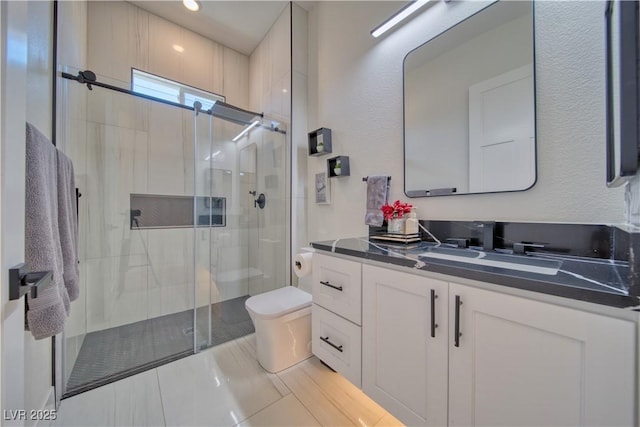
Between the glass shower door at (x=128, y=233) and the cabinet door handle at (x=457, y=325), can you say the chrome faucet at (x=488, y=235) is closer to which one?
the cabinet door handle at (x=457, y=325)

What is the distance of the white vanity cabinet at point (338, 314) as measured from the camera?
1.08 metres

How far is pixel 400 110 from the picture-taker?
148cm

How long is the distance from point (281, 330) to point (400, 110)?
1.66 m

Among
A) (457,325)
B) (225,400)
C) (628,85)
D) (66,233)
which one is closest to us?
(628,85)

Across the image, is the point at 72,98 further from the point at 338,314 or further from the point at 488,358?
the point at 488,358

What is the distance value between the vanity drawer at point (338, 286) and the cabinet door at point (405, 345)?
0.04 metres

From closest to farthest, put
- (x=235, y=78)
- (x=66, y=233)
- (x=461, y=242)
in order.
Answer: (x=66, y=233) < (x=461, y=242) < (x=235, y=78)

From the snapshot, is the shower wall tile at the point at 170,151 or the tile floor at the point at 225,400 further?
the shower wall tile at the point at 170,151

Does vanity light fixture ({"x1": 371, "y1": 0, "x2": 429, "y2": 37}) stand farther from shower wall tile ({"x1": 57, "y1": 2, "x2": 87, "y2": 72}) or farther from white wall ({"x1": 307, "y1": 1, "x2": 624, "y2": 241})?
shower wall tile ({"x1": 57, "y1": 2, "x2": 87, "y2": 72})

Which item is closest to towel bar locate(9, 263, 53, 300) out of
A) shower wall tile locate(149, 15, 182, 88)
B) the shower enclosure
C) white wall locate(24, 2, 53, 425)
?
white wall locate(24, 2, 53, 425)

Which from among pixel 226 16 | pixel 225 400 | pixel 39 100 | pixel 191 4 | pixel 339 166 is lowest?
pixel 225 400

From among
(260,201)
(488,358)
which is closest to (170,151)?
(260,201)

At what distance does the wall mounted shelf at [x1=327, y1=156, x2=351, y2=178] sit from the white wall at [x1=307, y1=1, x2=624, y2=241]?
0.20ft

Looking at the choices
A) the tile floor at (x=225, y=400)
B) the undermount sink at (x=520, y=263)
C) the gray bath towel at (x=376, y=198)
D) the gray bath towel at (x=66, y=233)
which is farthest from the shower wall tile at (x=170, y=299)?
the undermount sink at (x=520, y=263)
